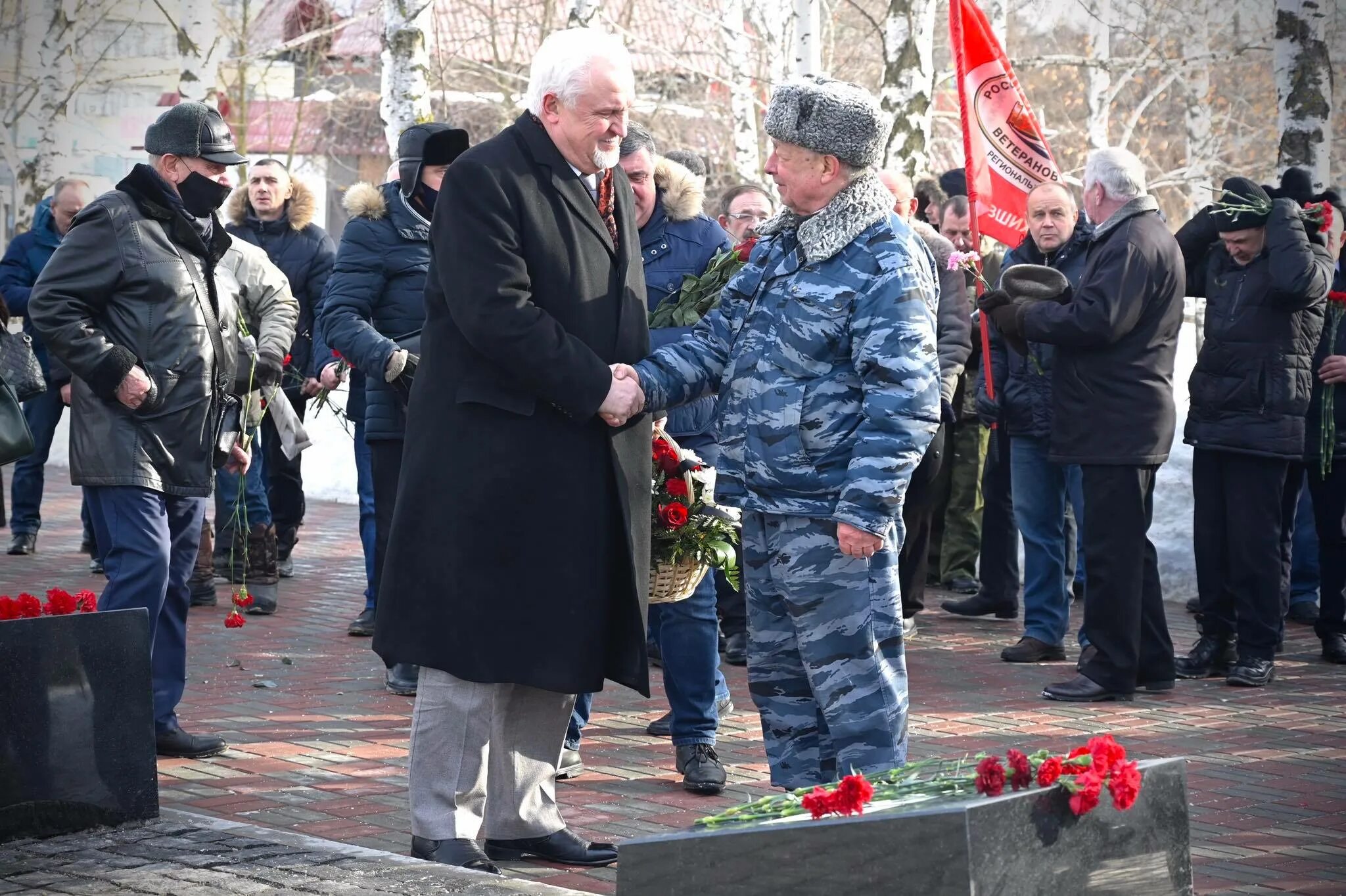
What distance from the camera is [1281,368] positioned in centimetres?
830

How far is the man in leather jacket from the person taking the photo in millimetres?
5969

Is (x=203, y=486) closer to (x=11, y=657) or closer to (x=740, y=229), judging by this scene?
(x=11, y=657)

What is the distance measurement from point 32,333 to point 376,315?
4727mm

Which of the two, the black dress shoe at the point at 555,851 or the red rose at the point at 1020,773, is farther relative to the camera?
the black dress shoe at the point at 555,851

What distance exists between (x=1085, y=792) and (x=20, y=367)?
3.84 metres

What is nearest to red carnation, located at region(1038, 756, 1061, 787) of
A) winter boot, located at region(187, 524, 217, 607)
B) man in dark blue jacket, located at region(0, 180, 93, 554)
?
winter boot, located at region(187, 524, 217, 607)

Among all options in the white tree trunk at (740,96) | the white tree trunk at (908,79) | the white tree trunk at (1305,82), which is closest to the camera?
the white tree trunk at (1305,82)

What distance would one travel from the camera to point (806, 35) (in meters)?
16.9

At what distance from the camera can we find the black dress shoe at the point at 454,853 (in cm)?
472

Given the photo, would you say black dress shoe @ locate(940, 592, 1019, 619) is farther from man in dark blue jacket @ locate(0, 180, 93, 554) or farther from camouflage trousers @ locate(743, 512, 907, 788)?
man in dark blue jacket @ locate(0, 180, 93, 554)

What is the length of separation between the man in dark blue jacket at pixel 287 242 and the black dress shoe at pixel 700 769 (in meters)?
5.09

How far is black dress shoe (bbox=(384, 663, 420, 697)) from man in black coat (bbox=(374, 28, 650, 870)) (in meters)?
2.74

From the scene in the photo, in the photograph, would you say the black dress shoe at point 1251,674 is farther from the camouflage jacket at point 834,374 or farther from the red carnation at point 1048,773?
the red carnation at point 1048,773

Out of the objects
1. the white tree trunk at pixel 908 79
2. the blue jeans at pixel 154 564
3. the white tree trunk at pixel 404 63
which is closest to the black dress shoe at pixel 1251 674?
the blue jeans at pixel 154 564
